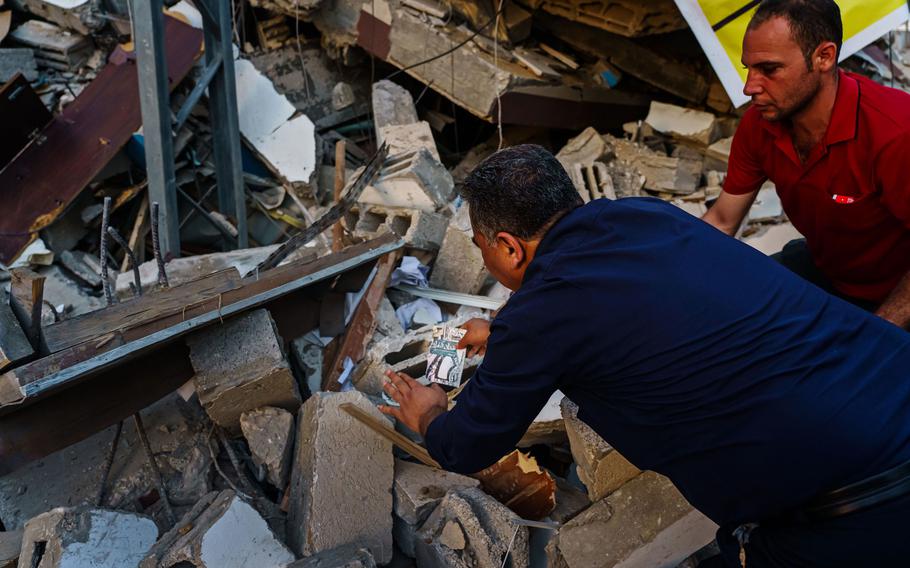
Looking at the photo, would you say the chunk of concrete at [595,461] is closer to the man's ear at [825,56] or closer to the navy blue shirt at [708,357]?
the navy blue shirt at [708,357]

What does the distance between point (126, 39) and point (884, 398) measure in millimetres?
7504

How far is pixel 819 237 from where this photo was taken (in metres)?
2.89

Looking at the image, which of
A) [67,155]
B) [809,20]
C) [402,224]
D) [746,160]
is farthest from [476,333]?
[67,155]

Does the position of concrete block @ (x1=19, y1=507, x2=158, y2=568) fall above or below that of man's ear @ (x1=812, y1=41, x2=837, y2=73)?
below

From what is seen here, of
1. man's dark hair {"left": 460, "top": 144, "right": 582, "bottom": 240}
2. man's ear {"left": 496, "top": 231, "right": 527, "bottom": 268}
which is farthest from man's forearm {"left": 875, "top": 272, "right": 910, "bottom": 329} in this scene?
man's ear {"left": 496, "top": 231, "right": 527, "bottom": 268}

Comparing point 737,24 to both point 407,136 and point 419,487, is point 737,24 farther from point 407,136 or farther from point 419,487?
point 419,487

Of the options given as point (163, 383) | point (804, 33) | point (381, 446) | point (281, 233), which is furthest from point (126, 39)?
point (804, 33)

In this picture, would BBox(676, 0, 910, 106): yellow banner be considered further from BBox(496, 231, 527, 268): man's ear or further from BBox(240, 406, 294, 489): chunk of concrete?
BBox(240, 406, 294, 489): chunk of concrete

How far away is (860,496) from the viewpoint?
5.44ft

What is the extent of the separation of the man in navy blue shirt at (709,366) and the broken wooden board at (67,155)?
524cm

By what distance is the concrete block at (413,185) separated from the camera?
5.12 m

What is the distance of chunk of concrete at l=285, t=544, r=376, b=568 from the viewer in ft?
7.45

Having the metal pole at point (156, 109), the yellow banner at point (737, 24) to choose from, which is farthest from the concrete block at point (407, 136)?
the yellow banner at point (737, 24)

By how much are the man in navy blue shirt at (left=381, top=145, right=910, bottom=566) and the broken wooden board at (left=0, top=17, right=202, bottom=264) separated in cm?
524
